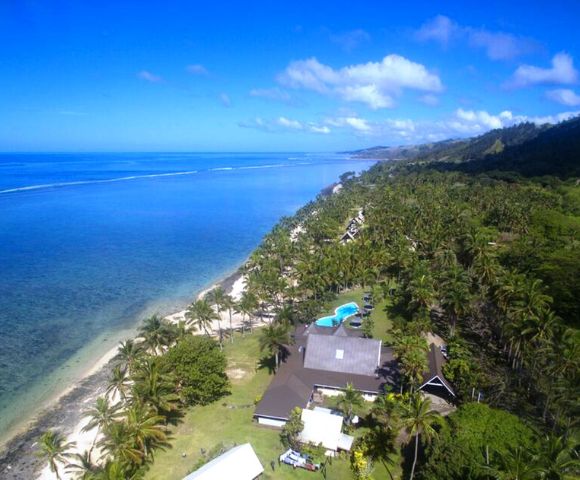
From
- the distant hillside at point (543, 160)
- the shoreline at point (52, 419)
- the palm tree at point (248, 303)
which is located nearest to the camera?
the shoreline at point (52, 419)

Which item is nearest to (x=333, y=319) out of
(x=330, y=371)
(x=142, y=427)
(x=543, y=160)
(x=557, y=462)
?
(x=330, y=371)

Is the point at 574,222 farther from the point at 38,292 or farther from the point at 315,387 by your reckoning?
the point at 38,292

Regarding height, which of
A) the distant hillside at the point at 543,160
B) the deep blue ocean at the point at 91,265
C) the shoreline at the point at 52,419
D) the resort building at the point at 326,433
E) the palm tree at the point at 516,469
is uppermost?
the distant hillside at the point at 543,160

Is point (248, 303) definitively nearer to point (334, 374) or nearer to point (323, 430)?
point (334, 374)

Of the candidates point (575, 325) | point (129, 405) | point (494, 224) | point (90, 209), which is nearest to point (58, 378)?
point (129, 405)

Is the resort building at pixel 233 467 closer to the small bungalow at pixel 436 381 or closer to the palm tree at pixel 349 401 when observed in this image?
the palm tree at pixel 349 401

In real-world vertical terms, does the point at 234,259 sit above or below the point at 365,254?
below

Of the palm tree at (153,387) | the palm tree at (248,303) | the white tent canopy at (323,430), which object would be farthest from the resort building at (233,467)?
the palm tree at (248,303)
